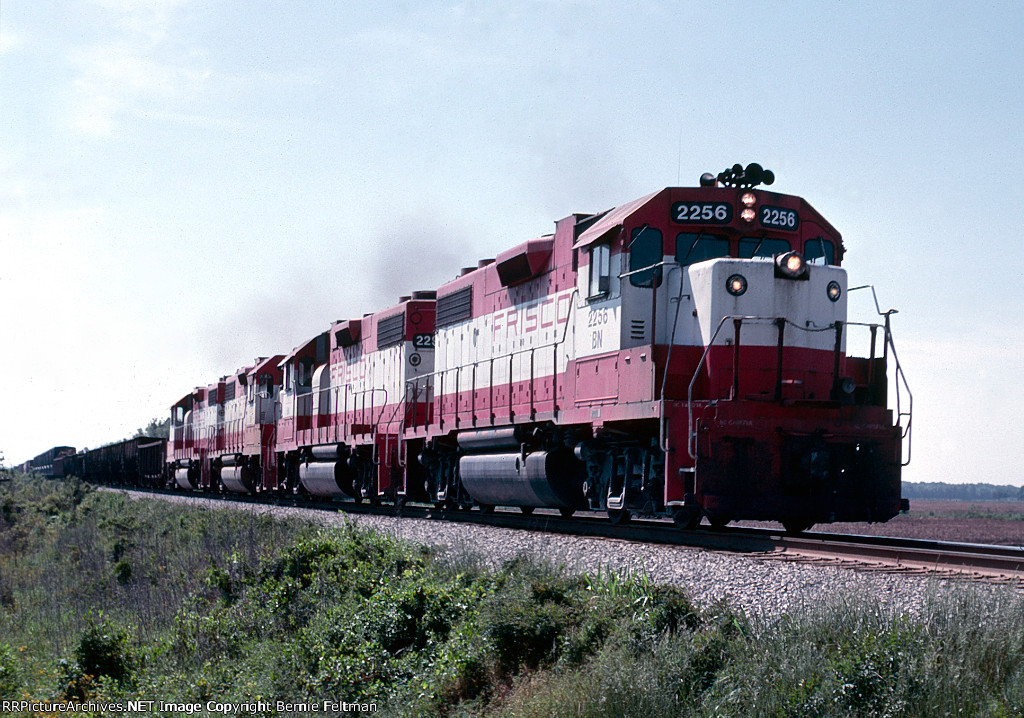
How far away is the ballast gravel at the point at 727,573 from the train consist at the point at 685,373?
1.15 metres

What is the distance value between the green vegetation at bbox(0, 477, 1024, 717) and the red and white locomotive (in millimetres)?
2586

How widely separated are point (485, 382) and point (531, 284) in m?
2.02

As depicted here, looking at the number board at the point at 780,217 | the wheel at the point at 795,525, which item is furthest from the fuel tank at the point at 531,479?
the number board at the point at 780,217

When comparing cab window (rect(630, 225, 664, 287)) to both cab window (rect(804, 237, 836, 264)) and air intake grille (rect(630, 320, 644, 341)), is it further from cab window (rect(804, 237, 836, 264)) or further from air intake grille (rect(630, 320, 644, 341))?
cab window (rect(804, 237, 836, 264))

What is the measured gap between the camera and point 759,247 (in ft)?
40.3

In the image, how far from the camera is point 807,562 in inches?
360

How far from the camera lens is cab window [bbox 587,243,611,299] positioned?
41.7 feet

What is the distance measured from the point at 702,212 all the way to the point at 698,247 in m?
0.40

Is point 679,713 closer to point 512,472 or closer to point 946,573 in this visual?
point 946,573

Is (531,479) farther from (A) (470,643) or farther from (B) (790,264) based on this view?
(A) (470,643)

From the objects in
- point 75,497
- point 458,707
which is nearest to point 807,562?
point 458,707

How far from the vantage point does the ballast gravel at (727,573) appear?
23.3 ft

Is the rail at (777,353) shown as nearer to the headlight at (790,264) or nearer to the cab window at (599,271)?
the headlight at (790,264)

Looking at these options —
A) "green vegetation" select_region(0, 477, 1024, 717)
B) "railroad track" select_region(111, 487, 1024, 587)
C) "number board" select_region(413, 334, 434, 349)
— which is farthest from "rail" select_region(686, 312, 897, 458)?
"number board" select_region(413, 334, 434, 349)
